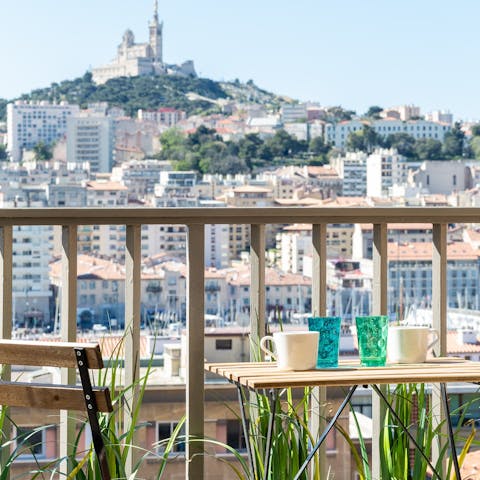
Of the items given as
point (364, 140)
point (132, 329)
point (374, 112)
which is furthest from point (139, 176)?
point (132, 329)

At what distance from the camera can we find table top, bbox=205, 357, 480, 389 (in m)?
1.58

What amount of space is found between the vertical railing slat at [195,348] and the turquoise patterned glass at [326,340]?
0.31 meters

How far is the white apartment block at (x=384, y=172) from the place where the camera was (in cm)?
5038

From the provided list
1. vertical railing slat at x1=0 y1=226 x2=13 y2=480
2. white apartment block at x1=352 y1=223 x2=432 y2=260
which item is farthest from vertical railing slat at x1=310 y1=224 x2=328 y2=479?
white apartment block at x1=352 y1=223 x2=432 y2=260

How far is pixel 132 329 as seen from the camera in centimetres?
193

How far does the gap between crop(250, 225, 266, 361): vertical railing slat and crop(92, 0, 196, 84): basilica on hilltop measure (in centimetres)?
5689

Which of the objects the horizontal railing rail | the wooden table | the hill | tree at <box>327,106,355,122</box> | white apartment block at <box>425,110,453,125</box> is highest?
the hill

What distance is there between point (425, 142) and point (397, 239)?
48.0 feet

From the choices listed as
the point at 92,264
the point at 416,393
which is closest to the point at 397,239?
the point at 92,264

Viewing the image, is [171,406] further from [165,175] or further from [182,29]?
[182,29]

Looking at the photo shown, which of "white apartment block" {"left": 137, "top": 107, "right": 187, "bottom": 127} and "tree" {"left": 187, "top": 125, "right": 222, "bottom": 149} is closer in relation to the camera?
"tree" {"left": 187, "top": 125, "right": 222, "bottom": 149}

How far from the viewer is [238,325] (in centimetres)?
3788

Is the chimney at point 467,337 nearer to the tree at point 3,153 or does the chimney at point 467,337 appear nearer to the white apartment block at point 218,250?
the white apartment block at point 218,250

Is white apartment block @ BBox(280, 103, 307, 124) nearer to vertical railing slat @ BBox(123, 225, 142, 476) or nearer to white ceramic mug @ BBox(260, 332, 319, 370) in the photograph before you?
vertical railing slat @ BBox(123, 225, 142, 476)
